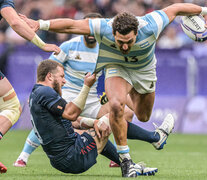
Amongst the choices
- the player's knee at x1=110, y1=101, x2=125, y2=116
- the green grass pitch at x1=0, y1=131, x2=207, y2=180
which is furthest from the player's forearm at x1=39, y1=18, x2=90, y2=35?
the green grass pitch at x1=0, y1=131, x2=207, y2=180

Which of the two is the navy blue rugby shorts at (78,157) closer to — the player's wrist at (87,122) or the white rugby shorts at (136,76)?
the player's wrist at (87,122)

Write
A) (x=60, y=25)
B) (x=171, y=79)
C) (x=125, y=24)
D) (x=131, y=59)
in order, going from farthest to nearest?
(x=171, y=79), (x=131, y=59), (x=60, y=25), (x=125, y=24)

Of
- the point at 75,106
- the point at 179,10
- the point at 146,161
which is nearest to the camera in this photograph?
the point at 75,106

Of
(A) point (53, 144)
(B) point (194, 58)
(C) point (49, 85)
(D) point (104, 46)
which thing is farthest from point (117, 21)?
(B) point (194, 58)

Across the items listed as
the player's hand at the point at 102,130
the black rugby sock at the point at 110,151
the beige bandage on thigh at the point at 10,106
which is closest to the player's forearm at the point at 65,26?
the beige bandage on thigh at the point at 10,106

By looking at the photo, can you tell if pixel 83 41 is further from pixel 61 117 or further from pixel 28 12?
pixel 28 12

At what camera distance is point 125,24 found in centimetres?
616

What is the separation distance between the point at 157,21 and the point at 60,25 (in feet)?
3.89

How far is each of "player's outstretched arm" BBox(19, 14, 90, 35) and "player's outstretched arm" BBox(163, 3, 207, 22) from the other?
1.09 m

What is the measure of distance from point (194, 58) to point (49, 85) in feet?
26.8

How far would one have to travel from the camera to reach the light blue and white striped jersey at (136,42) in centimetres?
645

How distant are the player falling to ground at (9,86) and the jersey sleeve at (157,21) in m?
1.25

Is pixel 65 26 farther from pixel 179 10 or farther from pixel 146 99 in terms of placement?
pixel 146 99

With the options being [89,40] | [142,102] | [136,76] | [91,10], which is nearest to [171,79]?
[91,10]
